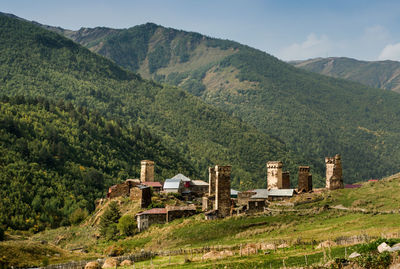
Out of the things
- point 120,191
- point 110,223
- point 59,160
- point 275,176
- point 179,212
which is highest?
point 59,160

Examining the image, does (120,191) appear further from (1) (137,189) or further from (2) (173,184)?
(1) (137,189)

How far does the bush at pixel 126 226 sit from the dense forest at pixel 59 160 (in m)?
32.2

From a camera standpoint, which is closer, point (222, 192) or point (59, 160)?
point (222, 192)

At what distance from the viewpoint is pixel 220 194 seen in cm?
7369

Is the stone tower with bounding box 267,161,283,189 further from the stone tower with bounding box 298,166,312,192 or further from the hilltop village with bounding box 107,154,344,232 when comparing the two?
the stone tower with bounding box 298,166,312,192

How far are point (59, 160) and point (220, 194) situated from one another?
8332 centimetres

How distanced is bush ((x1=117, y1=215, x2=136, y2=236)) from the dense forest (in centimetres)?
3217

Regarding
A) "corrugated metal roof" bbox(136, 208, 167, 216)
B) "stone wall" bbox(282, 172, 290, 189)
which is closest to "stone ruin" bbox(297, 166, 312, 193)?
"stone wall" bbox(282, 172, 290, 189)

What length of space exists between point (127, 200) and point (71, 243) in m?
13.4

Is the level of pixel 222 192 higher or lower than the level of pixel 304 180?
lower

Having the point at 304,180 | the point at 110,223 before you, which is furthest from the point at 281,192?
the point at 110,223

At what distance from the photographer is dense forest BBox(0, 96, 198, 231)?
383ft

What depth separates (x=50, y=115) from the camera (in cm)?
17862

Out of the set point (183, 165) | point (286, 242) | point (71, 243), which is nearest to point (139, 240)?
point (71, 243)
